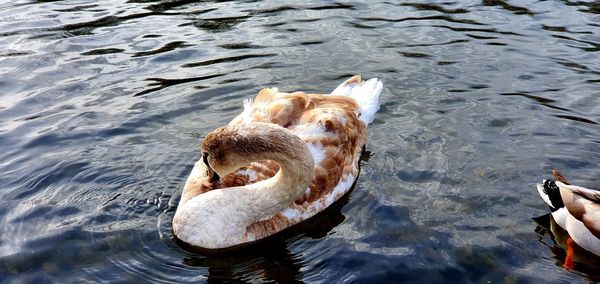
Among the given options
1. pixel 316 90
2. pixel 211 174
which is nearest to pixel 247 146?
pixel 211 174

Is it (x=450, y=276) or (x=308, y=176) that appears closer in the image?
(x=450, y=276)

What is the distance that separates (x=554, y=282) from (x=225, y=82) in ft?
23.1

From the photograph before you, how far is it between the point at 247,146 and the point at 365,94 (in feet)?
11.8

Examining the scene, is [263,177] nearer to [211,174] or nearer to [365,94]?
[211,174]

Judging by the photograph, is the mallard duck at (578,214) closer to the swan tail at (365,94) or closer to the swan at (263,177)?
the swan at (263,177)

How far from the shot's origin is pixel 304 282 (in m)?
6.97

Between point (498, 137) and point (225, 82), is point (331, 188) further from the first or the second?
point (225, 82)

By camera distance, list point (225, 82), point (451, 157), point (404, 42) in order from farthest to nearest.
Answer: point (404, 42) → point (225, 82) → point (451, 157)

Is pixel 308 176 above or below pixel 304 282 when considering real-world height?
above

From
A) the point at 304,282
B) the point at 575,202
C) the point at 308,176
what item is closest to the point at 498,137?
the point at 575,202

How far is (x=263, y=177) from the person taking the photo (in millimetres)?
8508

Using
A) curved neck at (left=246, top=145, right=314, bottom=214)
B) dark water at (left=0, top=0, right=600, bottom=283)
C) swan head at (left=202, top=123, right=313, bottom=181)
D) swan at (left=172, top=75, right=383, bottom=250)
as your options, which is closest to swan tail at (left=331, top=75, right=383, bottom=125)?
dark water at (left=0, top=0, right=600, bottom=283)

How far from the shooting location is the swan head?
300 inches

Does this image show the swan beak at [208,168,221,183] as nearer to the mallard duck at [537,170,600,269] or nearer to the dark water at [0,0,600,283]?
the dark water at [0,0,600,283]
